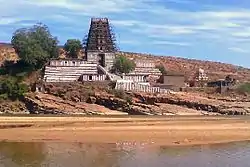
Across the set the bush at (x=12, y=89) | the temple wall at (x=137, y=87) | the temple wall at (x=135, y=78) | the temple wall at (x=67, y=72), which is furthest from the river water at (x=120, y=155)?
the temple wall at (x=67, y=72)

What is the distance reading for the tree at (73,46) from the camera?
138625 millimetres

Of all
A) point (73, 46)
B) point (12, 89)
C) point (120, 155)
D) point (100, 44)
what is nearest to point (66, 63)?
point (100, 44)

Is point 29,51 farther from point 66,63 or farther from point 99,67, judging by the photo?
point 99,67

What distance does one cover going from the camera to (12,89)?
4077 inches

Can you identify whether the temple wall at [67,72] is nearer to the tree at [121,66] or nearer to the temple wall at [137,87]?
the tree at [121,66]

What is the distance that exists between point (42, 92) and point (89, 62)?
1646 cm

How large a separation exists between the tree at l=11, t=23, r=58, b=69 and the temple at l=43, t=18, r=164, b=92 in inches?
121

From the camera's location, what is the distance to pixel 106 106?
101 meters

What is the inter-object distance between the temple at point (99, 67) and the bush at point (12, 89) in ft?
23.2

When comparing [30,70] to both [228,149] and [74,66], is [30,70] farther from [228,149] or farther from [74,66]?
[228,149]

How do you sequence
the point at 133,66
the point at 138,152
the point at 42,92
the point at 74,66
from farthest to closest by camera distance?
1. the point at 133,66
2. the point at 74,66
3. the point at 42,92
4. the point at 138,152

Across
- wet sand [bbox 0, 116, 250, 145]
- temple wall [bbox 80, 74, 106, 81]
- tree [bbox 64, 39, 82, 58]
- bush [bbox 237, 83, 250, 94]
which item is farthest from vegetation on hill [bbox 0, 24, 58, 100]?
wet sand [bbox 0, 116, 250, 145]

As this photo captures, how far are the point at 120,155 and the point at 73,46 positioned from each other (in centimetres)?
10430

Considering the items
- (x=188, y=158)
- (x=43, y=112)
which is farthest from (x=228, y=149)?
(x=43, y=112)
